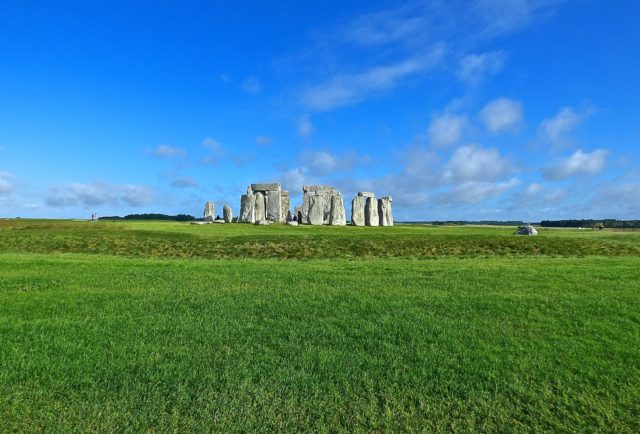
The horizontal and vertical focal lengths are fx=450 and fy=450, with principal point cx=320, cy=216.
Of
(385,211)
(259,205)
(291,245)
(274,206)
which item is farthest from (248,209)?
(291,245)

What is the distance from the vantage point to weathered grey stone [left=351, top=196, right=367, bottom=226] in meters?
45.3

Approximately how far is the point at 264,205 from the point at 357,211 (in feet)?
30.8

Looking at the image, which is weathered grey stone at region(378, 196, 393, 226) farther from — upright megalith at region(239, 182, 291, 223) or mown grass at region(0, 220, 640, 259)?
mown grass at region(0, 220, 640, 259)

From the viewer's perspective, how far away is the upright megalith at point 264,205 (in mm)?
42406

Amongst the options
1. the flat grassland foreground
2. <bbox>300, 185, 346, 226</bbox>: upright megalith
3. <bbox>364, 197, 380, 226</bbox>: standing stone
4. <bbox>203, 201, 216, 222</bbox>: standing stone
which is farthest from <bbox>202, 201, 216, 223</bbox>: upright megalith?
the flat grassland foreground

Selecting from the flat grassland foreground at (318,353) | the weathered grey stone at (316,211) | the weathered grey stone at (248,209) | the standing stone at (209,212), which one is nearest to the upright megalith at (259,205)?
the weathered grey stone at (248,209)

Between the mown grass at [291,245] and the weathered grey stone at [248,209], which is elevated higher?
the weathered grey stone at [248,209]

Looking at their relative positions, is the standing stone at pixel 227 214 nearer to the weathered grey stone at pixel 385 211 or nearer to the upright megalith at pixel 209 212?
the upright megalith at pixel 209 212

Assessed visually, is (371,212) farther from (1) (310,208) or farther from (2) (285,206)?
(2) (285,206)

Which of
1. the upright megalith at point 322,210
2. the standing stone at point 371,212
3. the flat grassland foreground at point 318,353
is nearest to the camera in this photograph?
the flat grassland foreground at point 318,353

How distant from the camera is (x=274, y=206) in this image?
43031 millimetres

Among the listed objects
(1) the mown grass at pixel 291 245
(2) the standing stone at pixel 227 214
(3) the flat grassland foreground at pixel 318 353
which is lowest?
Result: (3) the flat grassland foreground at pixel 318 353

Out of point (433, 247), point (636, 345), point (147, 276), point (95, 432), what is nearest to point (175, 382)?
point (95, 432)

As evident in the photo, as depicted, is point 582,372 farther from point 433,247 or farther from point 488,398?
point 433,247
